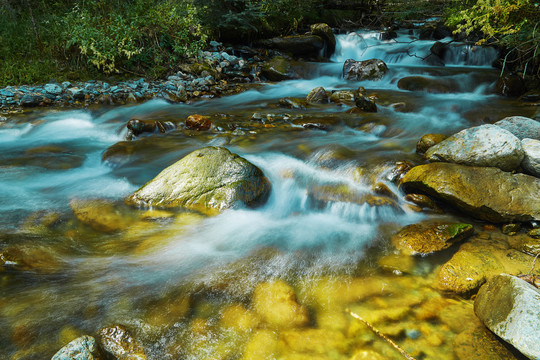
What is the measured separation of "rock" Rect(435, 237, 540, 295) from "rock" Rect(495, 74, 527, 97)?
22.3 ft

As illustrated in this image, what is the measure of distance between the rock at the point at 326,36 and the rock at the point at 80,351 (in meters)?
14.5

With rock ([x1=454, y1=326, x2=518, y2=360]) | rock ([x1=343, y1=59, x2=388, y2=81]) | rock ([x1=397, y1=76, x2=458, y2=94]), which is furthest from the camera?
rock ([x1=343, y1=59, x2=388, y2=81])

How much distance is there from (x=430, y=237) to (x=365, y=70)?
8804mm

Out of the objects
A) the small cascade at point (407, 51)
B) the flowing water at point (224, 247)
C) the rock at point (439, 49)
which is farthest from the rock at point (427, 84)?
the rock at point (439, 49)

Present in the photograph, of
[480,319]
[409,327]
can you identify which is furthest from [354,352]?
[480,319]

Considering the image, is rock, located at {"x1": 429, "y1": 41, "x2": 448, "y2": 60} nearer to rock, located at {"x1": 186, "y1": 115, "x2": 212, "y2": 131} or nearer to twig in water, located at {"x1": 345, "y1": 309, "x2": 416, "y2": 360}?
rock, located at {"x1": 186, "y1": 115, "x2": 212, "y2": 131}

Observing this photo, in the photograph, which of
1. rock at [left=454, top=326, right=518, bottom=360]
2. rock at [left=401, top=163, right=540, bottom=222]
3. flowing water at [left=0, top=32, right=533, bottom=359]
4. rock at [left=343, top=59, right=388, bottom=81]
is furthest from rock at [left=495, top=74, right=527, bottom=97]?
rock at [left=454, top=326, right=518, bottom=360]

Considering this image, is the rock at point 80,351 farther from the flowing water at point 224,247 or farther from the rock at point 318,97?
the rock at point 318,97

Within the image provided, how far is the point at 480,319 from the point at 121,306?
9.61 feet

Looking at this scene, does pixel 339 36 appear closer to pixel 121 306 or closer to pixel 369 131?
pixel 369 131

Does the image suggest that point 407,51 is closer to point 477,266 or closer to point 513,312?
point 477,266

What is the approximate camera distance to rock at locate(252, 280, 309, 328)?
259 centimetres

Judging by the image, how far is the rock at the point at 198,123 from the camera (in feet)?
23.2

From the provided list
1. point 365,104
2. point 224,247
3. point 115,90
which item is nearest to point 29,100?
point 115,90
